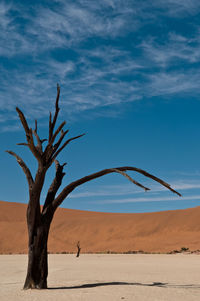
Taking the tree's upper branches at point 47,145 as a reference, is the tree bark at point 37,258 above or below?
below

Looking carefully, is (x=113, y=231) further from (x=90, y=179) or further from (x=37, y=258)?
(x=37, y=258)

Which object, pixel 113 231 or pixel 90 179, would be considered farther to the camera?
pixel 113 231

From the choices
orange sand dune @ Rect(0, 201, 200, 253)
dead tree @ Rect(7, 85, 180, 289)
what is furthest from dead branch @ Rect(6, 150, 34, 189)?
orange sand dune @ Rect(0, 201, 200, 253)

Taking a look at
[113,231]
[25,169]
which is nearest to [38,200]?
[25,169]

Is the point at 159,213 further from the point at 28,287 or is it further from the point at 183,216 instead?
the point at 28,287

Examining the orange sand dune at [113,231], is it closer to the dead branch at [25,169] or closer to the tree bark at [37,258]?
the tree bark at [37,258]

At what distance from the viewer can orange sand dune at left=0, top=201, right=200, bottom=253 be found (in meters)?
58.7

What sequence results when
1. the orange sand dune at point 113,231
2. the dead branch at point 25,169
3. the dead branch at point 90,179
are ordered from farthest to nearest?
the orange sand dune at point 113,231 → the dead branch at point 90,179 → the dead branch at point 25,169

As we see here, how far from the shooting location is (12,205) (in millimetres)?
90250

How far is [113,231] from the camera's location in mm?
70125

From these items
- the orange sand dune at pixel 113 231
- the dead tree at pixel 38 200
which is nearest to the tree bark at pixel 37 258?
the dead tree at pixel 38 200

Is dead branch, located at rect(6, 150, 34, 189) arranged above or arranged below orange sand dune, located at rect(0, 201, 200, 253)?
below

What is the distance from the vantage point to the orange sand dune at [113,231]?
58.7 m

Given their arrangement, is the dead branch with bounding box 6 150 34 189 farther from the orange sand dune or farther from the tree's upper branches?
the orange sand dune
